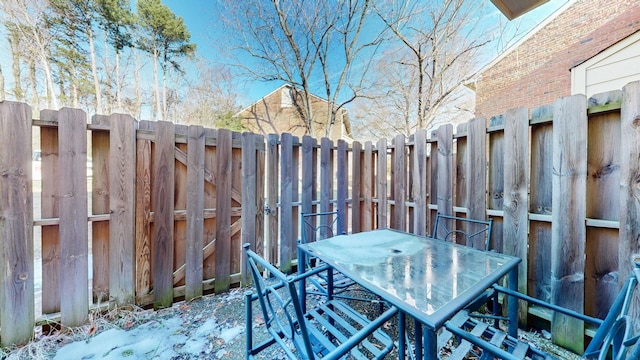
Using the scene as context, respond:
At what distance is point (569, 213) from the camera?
65.5 inches

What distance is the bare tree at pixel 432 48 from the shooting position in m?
6.71

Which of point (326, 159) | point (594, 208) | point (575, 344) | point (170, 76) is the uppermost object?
point (170, 76)

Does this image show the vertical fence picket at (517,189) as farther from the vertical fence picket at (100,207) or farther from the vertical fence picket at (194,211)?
the vertical fence picket at (100,207)

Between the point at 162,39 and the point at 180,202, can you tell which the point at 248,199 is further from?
the point at 162,39

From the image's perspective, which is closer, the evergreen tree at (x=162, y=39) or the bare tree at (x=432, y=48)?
the bare tree at (x=432, y=48)

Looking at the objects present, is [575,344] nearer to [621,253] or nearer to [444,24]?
[621,253]

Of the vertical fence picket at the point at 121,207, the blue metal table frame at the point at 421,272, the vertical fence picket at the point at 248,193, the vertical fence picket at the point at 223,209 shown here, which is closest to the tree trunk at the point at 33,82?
the vertical fence picket at the point at 121,207

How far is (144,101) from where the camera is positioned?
43.7 feet

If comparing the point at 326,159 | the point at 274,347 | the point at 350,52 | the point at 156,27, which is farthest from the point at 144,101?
the point at 274,347

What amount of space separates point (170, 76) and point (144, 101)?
2068mm

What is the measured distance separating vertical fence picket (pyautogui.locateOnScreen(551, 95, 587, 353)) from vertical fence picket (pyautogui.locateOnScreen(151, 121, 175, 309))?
127 inches

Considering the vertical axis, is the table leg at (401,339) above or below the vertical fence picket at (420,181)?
below

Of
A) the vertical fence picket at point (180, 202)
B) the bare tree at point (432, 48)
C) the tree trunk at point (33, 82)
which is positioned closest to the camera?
the vertical fence picket at point (180, 202)

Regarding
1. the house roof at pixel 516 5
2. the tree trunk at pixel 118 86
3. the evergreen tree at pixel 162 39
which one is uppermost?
the evergreen tree at pixel 162 39
